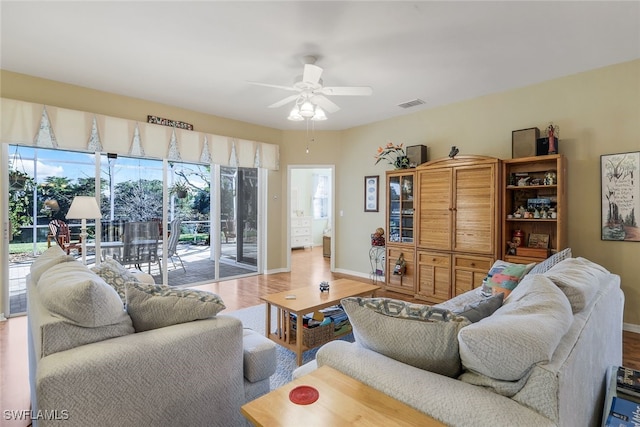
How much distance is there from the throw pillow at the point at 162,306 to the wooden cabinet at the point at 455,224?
3313mm

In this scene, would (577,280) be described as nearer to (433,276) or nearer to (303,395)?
(303,395)

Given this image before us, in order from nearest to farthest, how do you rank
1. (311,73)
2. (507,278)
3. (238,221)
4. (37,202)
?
(507,278), (311,73), (37,202), (238,221)

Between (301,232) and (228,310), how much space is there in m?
5.47

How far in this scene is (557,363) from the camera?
0.94 metres

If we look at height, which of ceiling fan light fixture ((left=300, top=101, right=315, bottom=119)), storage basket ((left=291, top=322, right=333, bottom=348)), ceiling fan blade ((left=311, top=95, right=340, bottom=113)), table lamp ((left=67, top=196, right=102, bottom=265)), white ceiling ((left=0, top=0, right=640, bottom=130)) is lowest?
storage basket ((left=291, top=322, right=333, bottom=348))

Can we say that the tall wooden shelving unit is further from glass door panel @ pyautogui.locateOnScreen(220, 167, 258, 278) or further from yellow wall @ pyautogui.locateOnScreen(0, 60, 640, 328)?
glass door panel @ pyautogui.locateOnScreen(220, 167, 258, 278)

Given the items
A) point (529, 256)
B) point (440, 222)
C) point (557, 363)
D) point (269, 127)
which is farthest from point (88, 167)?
point (529, 256)

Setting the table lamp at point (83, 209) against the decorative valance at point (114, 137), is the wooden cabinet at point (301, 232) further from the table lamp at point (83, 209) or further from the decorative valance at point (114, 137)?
the table lamp at point (83, 209)

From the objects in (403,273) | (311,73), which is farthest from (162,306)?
(403,273)

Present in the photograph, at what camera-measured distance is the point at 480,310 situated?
1.38 meters

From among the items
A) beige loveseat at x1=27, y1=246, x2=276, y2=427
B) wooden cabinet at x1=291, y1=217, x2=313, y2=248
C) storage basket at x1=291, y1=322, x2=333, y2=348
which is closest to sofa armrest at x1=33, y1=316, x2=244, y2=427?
beige loveseat at x1=27, y1=246, x2=276, y2=427

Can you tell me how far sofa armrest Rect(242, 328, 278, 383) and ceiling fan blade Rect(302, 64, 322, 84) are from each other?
2.25 metres

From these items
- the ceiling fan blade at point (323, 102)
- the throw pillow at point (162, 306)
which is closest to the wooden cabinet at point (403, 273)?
the ceiling fan blade at point (323, 102)

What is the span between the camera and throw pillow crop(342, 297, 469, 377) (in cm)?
110
